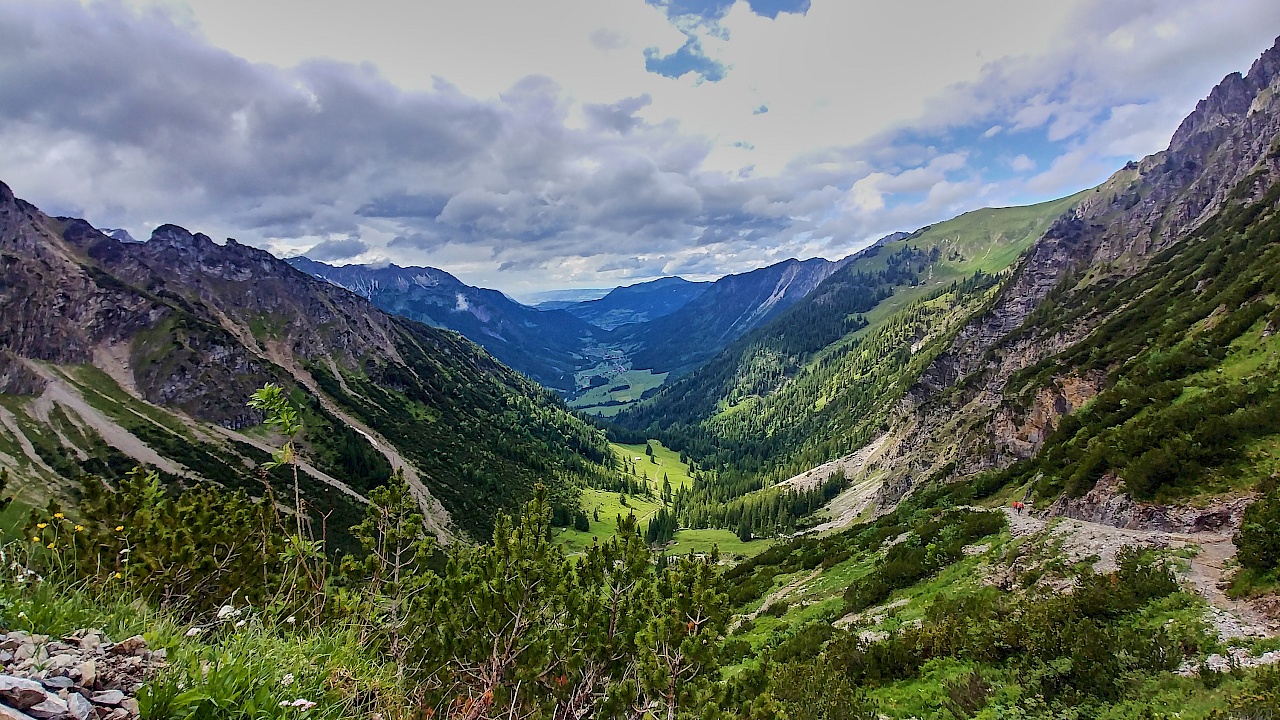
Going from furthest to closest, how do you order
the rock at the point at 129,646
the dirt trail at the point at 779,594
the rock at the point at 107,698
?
the dirt trail at the point at 779,594 → the rock at the point at 129,646 → the rock at the point at 107,698

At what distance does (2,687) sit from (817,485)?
569 feet

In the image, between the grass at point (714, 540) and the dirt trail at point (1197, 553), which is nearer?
the dirt trail at point (1197, 553)

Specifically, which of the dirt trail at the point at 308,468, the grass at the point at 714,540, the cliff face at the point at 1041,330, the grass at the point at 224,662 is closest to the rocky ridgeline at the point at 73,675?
the grass at the point at 224,662

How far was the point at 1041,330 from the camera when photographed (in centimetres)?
11275

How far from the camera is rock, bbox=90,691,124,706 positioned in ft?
14.4

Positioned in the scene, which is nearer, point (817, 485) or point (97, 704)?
point (97, 704)

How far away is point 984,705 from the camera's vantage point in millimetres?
12477

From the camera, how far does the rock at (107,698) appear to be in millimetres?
4387

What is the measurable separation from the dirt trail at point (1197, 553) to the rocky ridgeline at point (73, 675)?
18831mm

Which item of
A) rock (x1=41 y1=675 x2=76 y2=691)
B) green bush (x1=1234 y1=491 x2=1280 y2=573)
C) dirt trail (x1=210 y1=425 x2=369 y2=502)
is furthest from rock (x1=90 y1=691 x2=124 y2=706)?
dirt trail (x1=210 y1=425 x2=369 y2=502)

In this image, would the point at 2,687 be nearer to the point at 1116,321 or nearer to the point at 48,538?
the point at 48,538

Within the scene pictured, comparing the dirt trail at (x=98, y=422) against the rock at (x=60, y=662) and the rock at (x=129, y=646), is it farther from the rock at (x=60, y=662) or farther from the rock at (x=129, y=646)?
the rock at (x=60, y=662)

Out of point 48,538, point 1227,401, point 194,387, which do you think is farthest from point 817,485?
point 194,387

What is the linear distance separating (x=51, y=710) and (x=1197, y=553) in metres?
25.2
